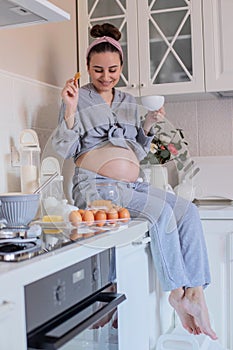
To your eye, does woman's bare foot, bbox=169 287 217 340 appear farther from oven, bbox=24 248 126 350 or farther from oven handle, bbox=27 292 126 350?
oven handle, bbox=27 292 126 350

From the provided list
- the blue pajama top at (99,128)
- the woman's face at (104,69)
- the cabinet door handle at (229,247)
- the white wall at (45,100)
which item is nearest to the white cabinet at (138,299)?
the cabinet door handle at (229,247)

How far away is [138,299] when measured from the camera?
171 cm

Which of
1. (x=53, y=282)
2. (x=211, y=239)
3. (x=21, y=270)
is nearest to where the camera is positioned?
(x=21, y=270)

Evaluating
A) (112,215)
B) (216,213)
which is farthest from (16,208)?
(216,213)

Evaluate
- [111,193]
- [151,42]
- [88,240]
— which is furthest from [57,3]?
[88,240]

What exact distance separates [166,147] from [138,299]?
0.99 metres

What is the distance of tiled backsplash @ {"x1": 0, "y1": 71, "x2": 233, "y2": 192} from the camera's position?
6.35 ft

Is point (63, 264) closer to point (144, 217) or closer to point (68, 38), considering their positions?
point (144, 217)

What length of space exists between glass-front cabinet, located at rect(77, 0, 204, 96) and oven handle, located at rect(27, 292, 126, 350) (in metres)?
1.35

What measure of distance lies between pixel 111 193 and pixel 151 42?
941mm

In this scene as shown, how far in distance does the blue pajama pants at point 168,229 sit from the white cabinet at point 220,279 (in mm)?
252

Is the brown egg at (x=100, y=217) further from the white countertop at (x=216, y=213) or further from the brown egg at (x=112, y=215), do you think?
the white countertop at (x=216, y=213)

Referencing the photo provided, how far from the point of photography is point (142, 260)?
1.79 metres

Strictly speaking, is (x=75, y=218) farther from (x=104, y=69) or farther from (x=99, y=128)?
(x=104, y=69)
